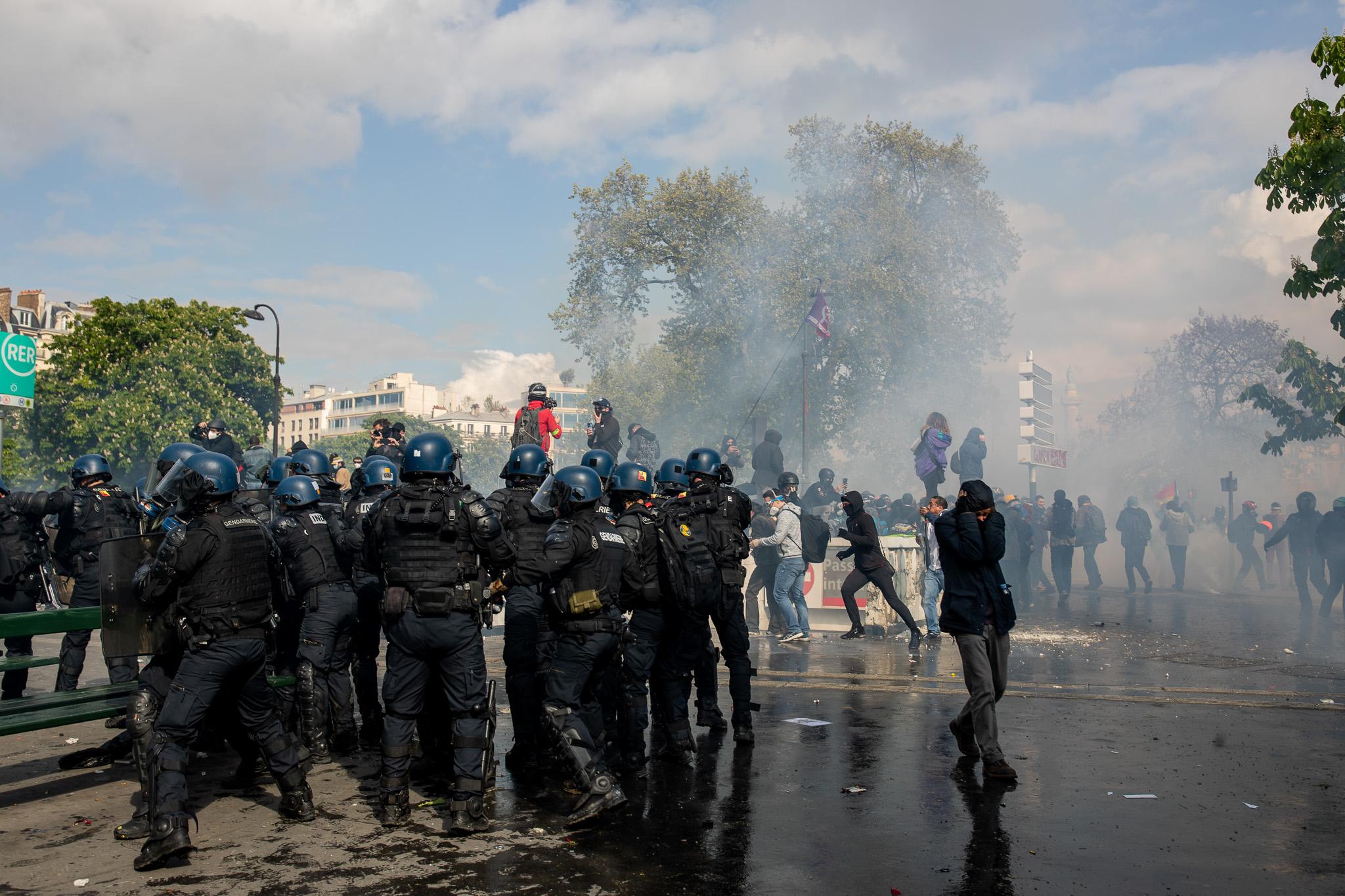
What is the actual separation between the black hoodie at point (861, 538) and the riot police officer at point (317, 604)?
734cm

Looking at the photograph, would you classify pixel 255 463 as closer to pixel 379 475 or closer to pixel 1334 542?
pixel 379 475

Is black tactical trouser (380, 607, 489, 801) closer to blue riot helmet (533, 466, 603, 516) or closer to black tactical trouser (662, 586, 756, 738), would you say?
blue riot helmet (533, 466, 603, 516)

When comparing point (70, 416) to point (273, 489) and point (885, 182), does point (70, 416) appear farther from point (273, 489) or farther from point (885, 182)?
point (273, 489)

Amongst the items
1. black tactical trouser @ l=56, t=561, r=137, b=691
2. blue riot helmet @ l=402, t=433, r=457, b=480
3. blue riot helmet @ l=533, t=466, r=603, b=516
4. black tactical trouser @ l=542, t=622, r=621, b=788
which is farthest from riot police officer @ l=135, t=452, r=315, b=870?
black tactical trouser @ l=56, t=561, r=137, b=691

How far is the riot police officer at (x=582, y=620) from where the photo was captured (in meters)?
5.59

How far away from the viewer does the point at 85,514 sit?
846 centimetres

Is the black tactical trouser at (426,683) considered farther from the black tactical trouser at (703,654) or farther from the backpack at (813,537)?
the backpack at (813,537)

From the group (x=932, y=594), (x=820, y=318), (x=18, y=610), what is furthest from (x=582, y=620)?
(x=820, y=318)

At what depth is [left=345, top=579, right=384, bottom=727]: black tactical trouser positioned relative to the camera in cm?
743

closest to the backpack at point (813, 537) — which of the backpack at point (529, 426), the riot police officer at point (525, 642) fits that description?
the backpack at point (529, 426)

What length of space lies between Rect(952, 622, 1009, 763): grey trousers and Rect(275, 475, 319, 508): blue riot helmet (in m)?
4.35

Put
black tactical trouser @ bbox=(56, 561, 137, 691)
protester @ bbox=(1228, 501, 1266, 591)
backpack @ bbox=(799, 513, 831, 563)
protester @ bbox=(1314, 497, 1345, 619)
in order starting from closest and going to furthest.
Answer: black tactical trouser @ bbox=(56, 561, 137, 691), backpack @ bbox=(799, 513, 831, 563), protester @ bbox=(1314, 497, 1345, 619), protester @ bbox=(1228, 501, 1266, 591)

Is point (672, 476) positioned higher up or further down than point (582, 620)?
higher up

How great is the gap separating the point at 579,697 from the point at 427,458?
5.14 feet
